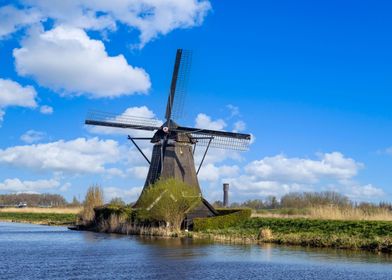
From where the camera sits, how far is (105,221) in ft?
132

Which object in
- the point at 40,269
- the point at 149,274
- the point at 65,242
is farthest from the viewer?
the point at 65,242

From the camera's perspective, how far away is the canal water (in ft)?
56.0

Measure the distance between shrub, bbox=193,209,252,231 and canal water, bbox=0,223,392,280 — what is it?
26.9ft

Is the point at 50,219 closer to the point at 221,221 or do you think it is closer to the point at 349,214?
the point at 221,221

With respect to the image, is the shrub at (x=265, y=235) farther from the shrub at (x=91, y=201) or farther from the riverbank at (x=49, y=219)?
the riverbank at (x=49, y=219)

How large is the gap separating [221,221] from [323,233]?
29.1 feet

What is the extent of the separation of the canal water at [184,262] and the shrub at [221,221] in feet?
26.9

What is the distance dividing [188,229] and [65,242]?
30.8ft

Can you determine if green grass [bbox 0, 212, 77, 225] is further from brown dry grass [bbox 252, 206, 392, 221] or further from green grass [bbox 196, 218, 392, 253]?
brown dry grass [bbox 252, 206, 392, 221]

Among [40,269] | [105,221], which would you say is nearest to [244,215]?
[105,221]

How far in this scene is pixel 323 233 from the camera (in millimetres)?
29828

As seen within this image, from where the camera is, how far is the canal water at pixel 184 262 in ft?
56.0

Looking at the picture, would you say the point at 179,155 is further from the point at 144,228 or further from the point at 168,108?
the point at 144,228

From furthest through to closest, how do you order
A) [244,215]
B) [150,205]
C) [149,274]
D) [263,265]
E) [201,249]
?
[244,215] → [150,205] → [201,249] → [263,265] → [149,274]
